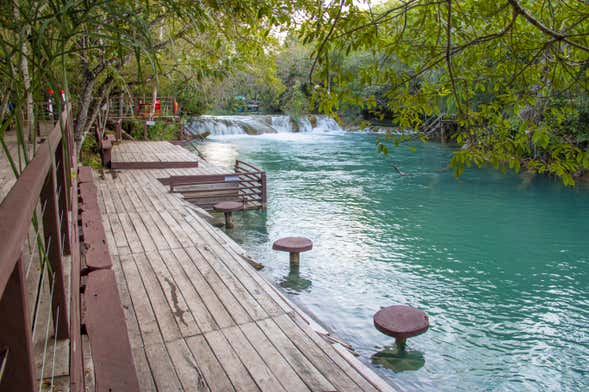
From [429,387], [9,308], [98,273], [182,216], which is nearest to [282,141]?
[182,216]

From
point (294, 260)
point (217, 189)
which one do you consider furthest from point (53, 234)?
point (217, 189)

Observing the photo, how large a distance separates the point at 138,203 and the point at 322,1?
5.84 metres

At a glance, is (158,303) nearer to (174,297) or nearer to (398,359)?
(174,297)

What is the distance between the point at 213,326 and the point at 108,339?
214cm

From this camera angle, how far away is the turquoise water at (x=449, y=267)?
5.92 m

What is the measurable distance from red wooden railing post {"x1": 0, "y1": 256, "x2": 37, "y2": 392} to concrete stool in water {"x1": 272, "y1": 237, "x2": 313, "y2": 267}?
7.12 meters

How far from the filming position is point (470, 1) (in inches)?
151

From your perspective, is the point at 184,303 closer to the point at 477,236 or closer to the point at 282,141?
the point at 477,236

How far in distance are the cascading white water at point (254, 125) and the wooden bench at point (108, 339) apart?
2749 centimetres

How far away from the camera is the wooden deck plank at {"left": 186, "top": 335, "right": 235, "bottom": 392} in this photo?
10.7ft

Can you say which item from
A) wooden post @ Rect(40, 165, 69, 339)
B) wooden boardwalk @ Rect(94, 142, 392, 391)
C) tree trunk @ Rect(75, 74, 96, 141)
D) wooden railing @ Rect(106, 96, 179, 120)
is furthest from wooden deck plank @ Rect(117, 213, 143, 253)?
wooden railing @ Rect(106, 96, 179, 120)

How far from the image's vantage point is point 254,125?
33094 millimetres

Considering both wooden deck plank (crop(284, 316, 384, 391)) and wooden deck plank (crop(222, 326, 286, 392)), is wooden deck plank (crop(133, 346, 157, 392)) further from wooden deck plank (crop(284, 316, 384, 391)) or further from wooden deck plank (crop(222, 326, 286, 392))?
wooden deck plank (crop(284, 316, 384, 391))

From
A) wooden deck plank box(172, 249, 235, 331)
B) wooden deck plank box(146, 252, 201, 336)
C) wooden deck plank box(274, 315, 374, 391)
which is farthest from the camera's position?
wooden deck plank box(172, 249, 235, 331)
